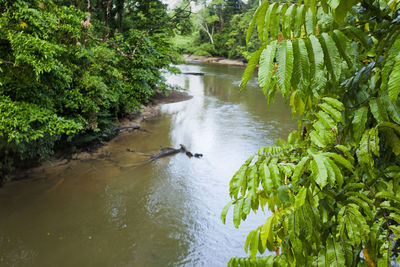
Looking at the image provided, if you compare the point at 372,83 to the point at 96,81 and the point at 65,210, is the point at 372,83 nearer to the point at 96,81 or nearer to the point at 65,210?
the point at 65,210

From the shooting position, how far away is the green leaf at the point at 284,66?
35.3 inches

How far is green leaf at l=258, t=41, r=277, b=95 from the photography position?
3.00 ft

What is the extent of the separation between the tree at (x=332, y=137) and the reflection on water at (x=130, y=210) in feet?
11.7

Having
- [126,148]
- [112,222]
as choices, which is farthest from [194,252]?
[126,148]

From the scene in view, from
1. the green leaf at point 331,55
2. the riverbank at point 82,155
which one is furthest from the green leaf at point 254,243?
the riverbank at point 82,155

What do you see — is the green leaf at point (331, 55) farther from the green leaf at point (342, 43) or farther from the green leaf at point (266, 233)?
the green leaf at point (266, 233)

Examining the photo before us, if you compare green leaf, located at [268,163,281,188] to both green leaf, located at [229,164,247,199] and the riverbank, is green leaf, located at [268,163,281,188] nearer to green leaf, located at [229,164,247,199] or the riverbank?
green leaf, located at [229,164,247,199]

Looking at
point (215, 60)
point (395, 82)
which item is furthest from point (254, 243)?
point (215, 60)

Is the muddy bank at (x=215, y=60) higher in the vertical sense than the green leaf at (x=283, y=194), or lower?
higher

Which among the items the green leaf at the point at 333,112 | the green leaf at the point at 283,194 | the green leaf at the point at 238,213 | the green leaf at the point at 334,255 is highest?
the green leaf at the point at 333,112

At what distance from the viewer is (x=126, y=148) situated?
855cm

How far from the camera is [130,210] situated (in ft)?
18.6

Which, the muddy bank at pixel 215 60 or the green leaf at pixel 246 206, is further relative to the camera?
the muddy bank at pixel 215 60

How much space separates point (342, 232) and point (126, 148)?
8.00 m
